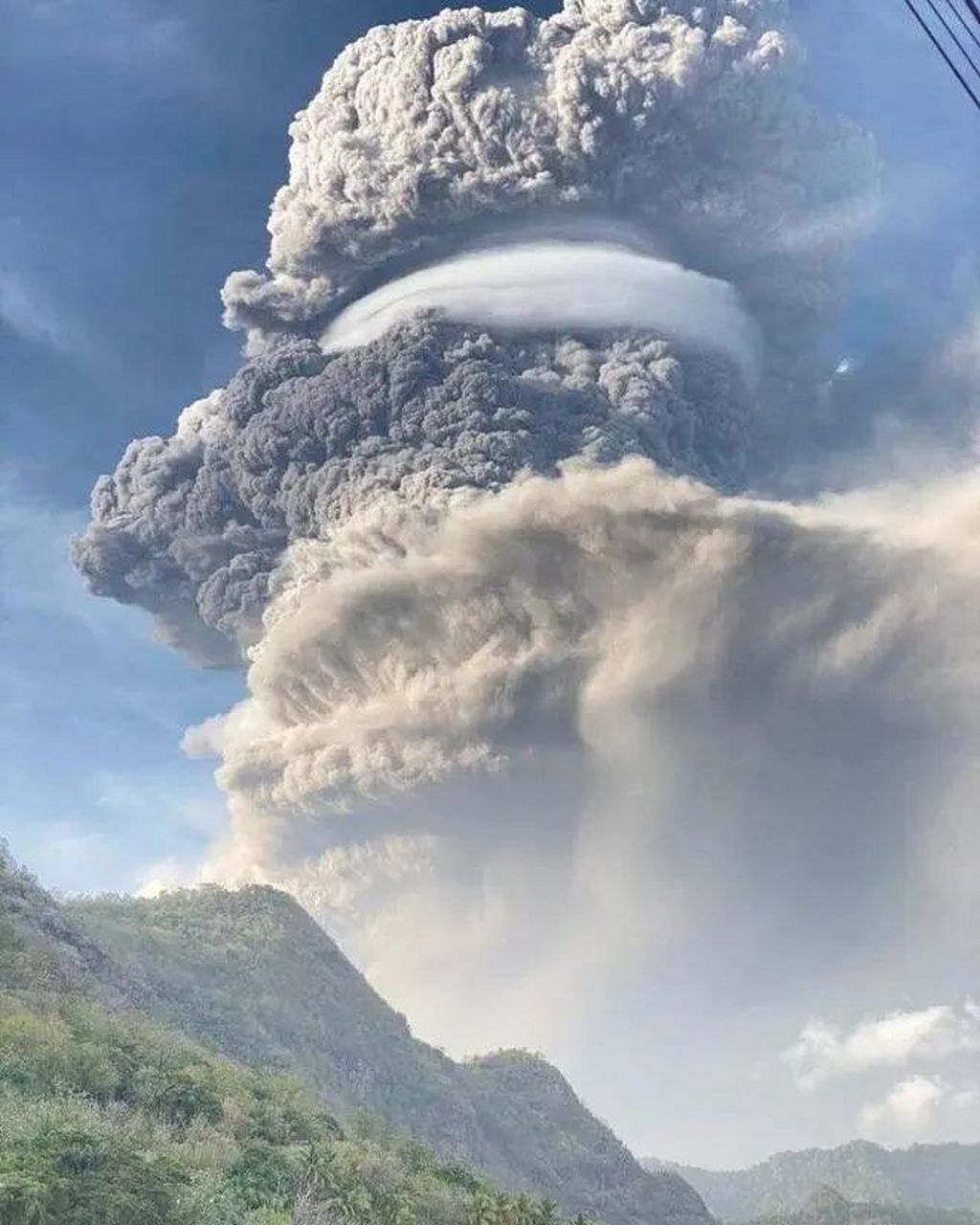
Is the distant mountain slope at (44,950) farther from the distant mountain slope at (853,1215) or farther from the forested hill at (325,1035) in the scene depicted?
the distant mountain slope at (853,1215)

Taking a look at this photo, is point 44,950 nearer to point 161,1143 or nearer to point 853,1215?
point 161,1143

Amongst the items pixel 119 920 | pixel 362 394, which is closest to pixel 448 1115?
pixel 119 920

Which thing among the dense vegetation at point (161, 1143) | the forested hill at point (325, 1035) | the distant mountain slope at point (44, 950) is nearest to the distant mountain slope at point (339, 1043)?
the forested hill at point (325, 1035)

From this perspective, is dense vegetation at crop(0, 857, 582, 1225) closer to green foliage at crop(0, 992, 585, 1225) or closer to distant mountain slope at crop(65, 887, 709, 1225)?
green foliage at crop(0, 992, 585, 1225)

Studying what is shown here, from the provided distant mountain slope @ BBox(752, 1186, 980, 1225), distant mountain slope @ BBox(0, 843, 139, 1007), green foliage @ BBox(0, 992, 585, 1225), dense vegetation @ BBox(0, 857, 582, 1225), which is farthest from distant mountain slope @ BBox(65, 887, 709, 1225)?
distant mountain slope @ BBox(752, 1186, 980, 1225)

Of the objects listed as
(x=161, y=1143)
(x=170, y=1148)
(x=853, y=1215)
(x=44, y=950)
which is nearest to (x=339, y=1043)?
(x=44, y=950)

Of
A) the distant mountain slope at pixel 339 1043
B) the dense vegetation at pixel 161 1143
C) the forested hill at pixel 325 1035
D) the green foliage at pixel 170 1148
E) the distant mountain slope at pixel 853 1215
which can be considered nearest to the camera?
the green foliage at pixel 170 1148

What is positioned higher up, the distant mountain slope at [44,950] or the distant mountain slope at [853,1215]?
the distant mountain slope at [44,950]
